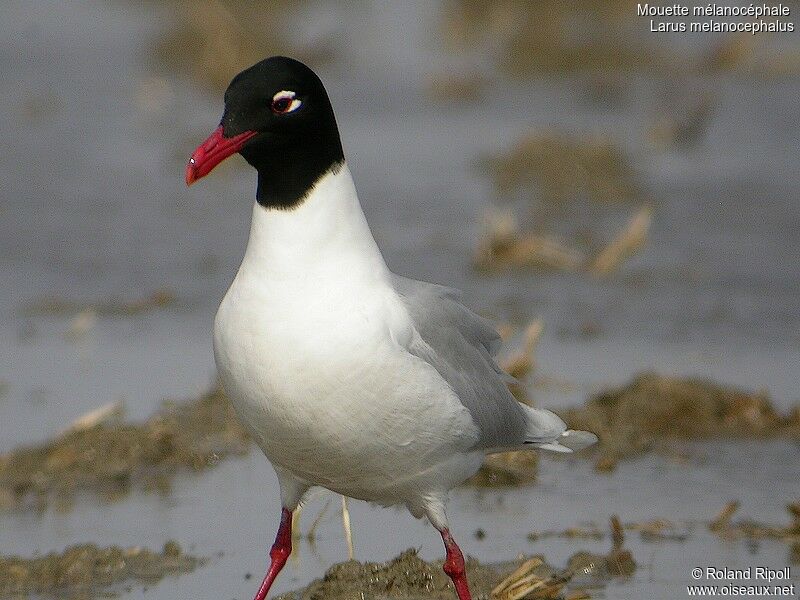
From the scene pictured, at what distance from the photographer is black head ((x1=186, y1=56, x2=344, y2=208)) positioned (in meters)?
5.59

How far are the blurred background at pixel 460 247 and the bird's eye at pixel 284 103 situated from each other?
77.0 inches

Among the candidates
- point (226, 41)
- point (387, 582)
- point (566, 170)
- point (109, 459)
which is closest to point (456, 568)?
point (387, 582)

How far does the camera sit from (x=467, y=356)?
6242mm

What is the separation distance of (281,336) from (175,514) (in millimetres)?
2079

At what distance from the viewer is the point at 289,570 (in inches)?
267

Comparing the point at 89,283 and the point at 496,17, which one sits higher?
the point at 496,17

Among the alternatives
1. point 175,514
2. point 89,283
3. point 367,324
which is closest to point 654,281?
point 89,283

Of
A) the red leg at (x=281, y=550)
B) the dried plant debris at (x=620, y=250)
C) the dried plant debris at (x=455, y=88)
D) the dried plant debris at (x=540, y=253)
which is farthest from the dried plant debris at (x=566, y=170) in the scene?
the red leg at (x=281, y=550)

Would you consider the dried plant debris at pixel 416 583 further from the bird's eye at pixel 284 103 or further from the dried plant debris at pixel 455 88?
the dried plant debris at pixel 455 88

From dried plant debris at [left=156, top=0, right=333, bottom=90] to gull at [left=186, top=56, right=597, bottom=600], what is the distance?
378 inches

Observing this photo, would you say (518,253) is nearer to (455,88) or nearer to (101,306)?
(101,306)

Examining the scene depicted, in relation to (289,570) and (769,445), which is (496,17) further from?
(289,570)

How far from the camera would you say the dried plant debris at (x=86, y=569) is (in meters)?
6.47

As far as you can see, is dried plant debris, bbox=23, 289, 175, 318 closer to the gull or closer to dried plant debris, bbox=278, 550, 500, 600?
dried plant debris, bbox=278, 550, 500, 600
